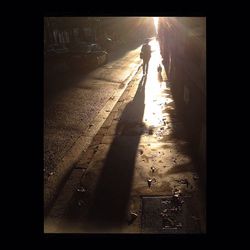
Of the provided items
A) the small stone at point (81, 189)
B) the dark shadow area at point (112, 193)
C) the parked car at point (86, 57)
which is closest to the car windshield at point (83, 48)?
the parked car at point (86, 57)

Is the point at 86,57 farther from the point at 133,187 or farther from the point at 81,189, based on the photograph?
the point at 133,187

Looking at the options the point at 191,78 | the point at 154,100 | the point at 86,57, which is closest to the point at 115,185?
the point at 154,100

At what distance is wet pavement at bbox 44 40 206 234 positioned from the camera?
522cm

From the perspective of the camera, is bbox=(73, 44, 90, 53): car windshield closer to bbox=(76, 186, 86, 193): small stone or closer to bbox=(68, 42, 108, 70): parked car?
bbox=(68, 42, 108, 70): parked car

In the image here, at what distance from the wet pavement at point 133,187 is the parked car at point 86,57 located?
14694mm

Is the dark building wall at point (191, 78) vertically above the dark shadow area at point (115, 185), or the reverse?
the dark building wall at point (191, 78)

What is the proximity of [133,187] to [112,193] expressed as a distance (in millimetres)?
402

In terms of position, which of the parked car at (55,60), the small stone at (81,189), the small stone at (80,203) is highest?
the parked car at (55,60)

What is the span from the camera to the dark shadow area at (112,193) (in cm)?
528

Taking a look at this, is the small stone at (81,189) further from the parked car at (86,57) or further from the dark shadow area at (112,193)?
the parked car at (86,57)

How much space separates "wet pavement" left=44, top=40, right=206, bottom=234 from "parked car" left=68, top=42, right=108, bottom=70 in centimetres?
1469
